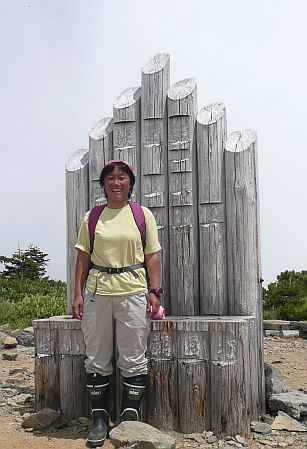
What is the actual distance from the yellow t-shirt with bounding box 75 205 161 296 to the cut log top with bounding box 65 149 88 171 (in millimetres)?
1117

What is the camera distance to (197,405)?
473cm

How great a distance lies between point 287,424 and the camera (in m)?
4.90

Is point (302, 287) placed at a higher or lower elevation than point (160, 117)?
lower

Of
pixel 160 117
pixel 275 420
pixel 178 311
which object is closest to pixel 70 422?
pixel 178 311

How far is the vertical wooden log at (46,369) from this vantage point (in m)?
5.18

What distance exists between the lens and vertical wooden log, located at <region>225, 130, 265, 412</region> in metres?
5.21

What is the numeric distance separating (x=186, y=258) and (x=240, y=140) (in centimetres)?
112

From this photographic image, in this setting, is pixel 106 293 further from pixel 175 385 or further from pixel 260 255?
pixel 260 255

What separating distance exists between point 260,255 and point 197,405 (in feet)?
4.72

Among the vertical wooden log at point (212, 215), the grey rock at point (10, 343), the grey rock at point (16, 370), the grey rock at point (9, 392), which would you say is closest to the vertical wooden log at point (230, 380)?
the vertical wooden log at point (212, 215)

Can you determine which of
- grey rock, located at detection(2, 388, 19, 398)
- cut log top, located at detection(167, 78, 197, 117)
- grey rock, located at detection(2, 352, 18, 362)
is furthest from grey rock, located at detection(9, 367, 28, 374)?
cut log top, located at detection(167, 78, 197, 117)

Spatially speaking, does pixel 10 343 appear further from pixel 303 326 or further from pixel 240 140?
pixel 240 140

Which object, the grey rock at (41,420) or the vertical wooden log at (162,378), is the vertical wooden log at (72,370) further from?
the vertical wooden log at (162,378)

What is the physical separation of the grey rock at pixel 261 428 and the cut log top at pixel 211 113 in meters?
2.50
